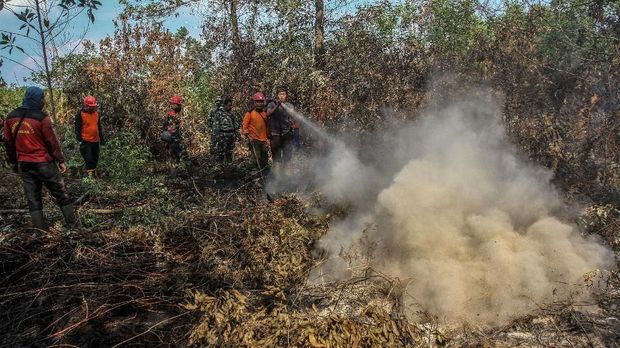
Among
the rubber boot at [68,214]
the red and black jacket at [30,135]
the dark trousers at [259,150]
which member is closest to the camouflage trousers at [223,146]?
the dark trousers at [259,150]

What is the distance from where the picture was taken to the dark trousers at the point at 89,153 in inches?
342

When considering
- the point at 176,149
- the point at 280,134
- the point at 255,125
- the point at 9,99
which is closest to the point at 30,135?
the point at 255,125

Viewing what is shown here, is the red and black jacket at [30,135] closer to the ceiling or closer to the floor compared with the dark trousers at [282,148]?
closer to the ceiling

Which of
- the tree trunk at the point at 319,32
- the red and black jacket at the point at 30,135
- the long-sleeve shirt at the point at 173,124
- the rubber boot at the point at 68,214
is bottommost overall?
the rubber boot at the point at 68,214

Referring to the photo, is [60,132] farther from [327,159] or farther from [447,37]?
[447,37]

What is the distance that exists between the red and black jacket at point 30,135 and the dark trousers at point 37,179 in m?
0.10

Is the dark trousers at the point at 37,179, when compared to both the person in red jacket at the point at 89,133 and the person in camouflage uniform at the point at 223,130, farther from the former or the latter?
the person in camouflage uniform at the point at 223,130

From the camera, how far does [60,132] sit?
10594 millimetres

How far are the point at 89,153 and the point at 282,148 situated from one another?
12.0 ft

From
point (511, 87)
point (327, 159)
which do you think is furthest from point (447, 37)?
point (327, 159)

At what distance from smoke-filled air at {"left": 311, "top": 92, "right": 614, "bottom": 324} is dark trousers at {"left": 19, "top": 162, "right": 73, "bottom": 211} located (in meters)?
3.45

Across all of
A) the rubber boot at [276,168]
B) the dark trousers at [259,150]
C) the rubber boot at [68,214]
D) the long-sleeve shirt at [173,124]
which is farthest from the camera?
the long-sleeve shirt at [173,124]

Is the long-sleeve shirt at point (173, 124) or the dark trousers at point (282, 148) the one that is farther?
the long-sleeve shirt at point (173, 124)

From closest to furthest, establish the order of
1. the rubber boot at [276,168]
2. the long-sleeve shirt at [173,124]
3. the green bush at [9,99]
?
the rubber boot at [276,168]
the long-sleeve shirt at [173,124]
the green bush at [9,99]
